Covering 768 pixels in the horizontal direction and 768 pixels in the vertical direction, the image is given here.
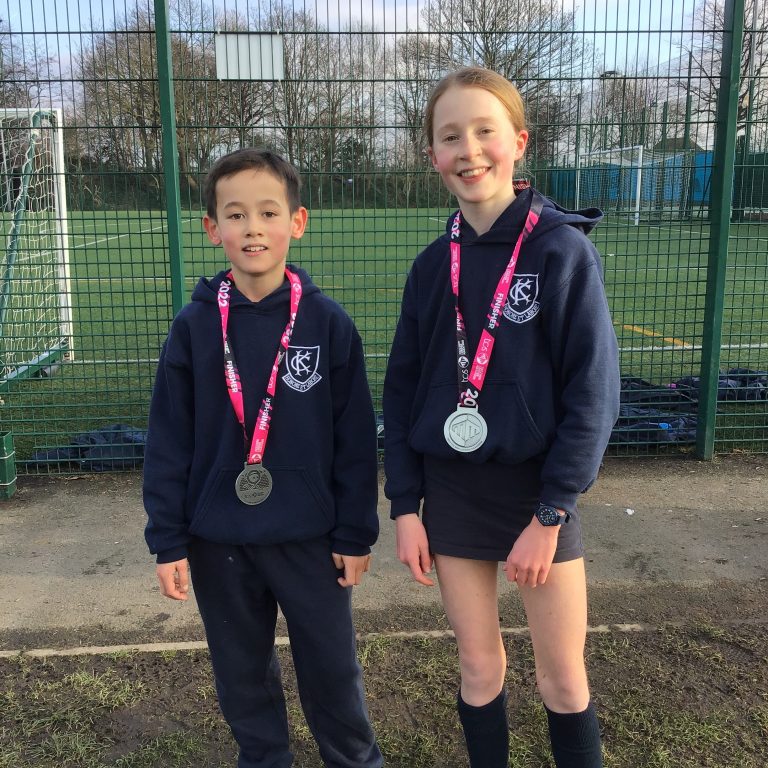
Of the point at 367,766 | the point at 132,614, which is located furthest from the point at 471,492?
the point at 132,614

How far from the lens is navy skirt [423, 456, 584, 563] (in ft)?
7.07

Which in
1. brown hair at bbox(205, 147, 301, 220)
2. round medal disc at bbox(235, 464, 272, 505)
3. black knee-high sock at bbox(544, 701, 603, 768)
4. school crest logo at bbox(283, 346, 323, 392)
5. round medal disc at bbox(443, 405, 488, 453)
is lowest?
black knee-high sock at bbox(544, 701, 603, 768)

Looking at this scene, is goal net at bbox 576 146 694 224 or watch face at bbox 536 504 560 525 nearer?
watch face at bbox 536 504 560 525

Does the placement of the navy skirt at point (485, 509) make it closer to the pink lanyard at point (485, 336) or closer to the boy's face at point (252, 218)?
the pink lanyard at point (485, 336)

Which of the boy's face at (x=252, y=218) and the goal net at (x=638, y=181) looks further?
the goal net at (x=638, y=181)

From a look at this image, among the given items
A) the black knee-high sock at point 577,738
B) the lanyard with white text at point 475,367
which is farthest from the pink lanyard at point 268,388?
the black knee-high sock at point 577,738

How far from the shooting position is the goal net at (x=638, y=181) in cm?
566

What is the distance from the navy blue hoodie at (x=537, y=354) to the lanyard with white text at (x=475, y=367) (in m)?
0.02

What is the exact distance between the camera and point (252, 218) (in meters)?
2.28

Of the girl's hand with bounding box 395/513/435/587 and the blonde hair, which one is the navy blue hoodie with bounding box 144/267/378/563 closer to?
the girl's hand with bounding box 395/513/435/587

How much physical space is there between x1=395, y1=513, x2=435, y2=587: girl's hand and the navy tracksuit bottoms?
0.26 m

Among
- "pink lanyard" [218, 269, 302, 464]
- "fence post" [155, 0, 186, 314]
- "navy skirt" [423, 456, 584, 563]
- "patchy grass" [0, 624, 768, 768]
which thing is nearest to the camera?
"navy skirt" [423, 456, 584, 563]

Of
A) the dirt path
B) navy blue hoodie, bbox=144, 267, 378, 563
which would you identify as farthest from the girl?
the dirt path

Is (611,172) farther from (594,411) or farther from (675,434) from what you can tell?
(594,411)
